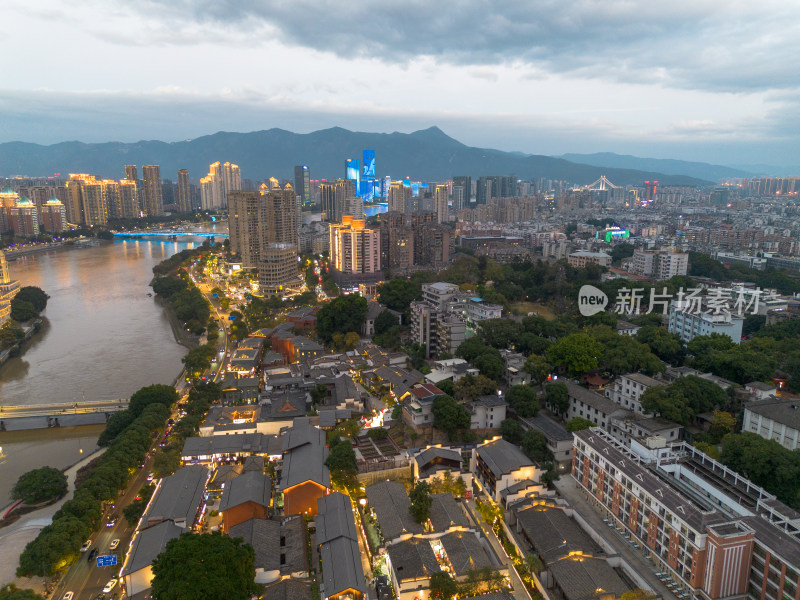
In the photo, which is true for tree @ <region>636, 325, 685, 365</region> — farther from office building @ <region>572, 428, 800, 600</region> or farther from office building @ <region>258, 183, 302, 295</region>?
office building @ <region>258, 183, 302, 295</region>

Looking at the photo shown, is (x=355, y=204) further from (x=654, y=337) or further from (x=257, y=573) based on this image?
(x=257, y=573)

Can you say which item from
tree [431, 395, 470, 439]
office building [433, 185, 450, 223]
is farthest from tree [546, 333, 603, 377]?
office building [433, 185, 450, 223]

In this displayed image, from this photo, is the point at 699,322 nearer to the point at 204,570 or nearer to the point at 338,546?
the point at 338,546

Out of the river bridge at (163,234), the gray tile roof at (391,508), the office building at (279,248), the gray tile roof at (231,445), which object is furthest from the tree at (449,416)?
the river bridge at (163,234)

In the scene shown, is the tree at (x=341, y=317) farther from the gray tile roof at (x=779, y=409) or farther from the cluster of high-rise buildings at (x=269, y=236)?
the gray tile roof at (x=779, y=409)

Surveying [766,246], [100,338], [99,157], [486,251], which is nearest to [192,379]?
[100,338]

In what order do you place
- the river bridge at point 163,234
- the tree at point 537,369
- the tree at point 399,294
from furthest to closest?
1. the river bridge at point 163,234
2. the tree at point 399,294
3. the tree at point 537,369

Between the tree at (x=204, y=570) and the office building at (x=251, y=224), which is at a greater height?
the office building at (x=251, y=224)

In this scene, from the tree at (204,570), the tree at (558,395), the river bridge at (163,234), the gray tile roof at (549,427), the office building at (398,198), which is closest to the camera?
the tree at (204,570)
